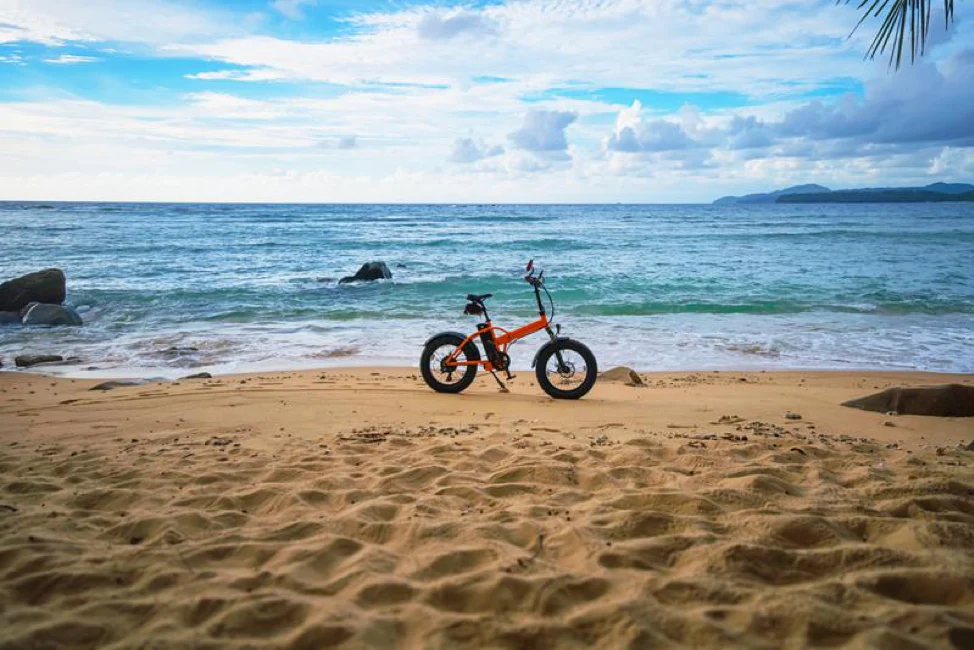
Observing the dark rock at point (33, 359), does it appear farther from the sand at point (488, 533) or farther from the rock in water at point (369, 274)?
the rock in water at point (369, 274)

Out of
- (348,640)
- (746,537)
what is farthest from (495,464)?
(348,640)

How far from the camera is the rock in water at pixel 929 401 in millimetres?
5824

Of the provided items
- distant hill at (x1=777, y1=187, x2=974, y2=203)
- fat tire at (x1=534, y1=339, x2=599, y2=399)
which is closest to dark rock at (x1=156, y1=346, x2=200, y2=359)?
fat tire at (x1=534, y1=339, x2=599, y2=399)

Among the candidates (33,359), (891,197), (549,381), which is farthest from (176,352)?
(891,197)

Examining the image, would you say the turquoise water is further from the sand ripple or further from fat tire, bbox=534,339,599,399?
the sand ripple

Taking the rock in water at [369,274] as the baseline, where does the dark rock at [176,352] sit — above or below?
below

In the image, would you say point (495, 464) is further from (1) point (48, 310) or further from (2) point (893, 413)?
(1) point (48, 310)

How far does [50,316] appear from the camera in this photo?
12883 mm

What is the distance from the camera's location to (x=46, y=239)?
108ft

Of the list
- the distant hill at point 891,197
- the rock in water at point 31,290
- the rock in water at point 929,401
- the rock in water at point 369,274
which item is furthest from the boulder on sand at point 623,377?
the distant hill at point 891,197

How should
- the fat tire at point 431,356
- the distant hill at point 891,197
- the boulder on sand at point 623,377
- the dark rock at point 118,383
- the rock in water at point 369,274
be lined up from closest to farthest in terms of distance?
the fat tire at point 431,356
the dark rock at point 118,383
the boulder on sand at point 623,377
the rock in water at point 369,274
the distant hill at point 891,197

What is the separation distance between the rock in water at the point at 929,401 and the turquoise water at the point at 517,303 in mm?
3355

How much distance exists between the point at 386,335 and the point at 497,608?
9667 mm

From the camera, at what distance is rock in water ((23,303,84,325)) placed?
12844 millimetres
